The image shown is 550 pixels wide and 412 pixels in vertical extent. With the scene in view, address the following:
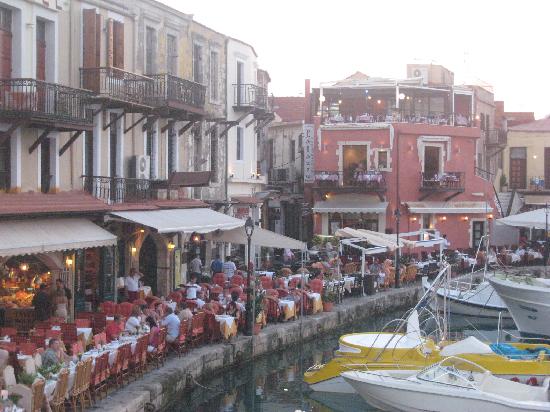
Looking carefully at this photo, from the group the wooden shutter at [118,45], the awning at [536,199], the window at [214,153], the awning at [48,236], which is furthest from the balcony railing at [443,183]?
the awning at [48,236]

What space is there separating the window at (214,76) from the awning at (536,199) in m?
28.4

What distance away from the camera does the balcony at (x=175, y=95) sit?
28953 millimetres

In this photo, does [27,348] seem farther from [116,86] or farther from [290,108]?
[290,108]

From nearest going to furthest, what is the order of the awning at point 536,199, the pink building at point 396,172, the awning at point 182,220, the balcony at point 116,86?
the awning at point 182,220, the balcony at point 116,86, the pink building at point 396,172, the awning at point 536,199

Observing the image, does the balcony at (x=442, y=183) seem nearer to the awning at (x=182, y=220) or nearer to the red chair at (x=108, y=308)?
the awning at (x=182, y=220)

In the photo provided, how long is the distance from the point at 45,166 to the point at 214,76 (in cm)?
1244

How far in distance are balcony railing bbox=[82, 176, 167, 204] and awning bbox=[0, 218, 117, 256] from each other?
123 inches

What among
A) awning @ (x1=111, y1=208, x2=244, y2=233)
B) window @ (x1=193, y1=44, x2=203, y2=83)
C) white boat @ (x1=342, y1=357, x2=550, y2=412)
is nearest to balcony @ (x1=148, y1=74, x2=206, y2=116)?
window @ (x1=193, y1=44, x2=203, y2=83)

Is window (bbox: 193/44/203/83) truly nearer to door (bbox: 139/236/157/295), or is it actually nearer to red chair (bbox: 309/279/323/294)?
door (bbox: 139/236/157/295)

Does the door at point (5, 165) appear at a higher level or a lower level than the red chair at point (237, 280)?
higher

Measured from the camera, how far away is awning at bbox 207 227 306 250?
95.9ft

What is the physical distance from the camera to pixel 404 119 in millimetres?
48938

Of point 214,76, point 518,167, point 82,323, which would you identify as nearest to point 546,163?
point 518,167

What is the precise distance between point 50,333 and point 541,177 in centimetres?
4531
